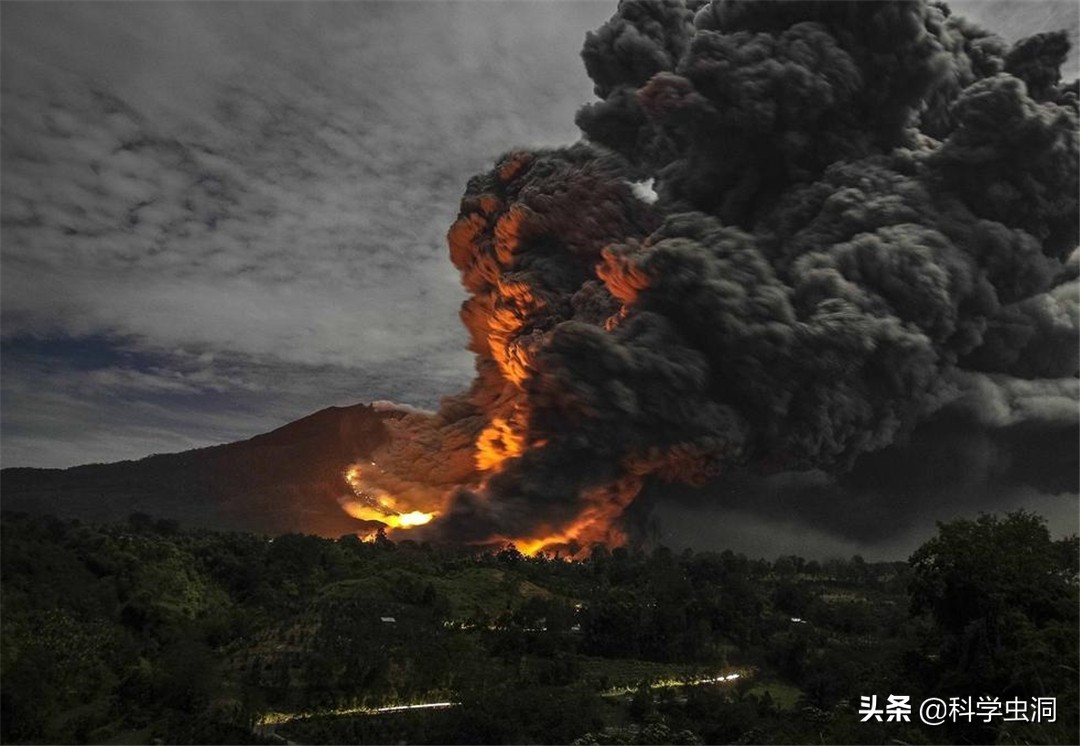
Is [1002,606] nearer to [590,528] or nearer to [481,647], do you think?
[481,647]

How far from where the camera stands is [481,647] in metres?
33.8

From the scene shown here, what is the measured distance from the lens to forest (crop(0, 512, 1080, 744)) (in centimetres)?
2192

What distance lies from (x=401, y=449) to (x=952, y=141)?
46144 millimetres

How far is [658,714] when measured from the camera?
27.7 m

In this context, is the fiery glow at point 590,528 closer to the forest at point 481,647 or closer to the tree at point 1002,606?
the forest at point 481,647

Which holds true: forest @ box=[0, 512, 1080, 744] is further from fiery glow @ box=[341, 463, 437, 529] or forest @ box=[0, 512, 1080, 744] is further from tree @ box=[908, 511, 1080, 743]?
fiery glow @ box=[341, 463, 437, 529]

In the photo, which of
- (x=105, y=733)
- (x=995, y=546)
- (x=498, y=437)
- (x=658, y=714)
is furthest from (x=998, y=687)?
(x=498, y=437)

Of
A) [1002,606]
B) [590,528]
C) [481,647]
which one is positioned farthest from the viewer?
[590,528]

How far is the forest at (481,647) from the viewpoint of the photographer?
21922 millimetres

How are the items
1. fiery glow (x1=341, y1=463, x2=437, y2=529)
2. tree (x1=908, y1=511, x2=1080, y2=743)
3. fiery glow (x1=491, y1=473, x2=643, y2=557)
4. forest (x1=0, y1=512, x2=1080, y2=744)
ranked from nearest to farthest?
tree (x1=908, y1=511, x2=1080, y2=743) < forest (x1=0, y1=512, x2=1080, y2=744) < fiery glow (x1=491, y1=473, x2=643, y2=557) < fiery glow (x1=341, y1=463, x2=437, y2=529)

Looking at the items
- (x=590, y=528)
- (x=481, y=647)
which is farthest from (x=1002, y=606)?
(x=590, y=528)

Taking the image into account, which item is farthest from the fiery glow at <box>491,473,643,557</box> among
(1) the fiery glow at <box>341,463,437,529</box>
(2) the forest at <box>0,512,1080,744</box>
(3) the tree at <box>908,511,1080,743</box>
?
(3) the tree at <box>908,511,1080,743</box>

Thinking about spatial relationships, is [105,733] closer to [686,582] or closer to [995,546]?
[995,546]

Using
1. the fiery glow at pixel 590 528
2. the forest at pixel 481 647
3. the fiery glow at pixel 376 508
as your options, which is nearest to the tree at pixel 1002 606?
the forest at pixel 481 647
